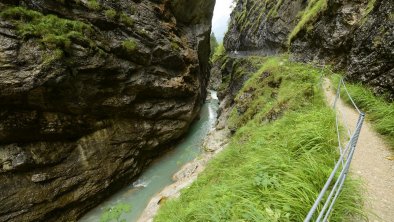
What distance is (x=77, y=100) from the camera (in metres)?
12.6

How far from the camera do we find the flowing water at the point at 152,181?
12.8 metres

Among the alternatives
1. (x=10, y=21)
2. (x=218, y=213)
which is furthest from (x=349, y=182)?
(x=10, y=21)

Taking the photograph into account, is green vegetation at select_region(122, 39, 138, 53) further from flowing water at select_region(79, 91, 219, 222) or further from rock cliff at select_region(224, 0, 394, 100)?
rock cliff at select_region(224, 0, 394, 100)

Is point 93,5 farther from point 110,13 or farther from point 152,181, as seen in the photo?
point 152,181

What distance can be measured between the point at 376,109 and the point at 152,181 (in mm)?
12930

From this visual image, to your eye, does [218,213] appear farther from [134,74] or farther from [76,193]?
[134,74]

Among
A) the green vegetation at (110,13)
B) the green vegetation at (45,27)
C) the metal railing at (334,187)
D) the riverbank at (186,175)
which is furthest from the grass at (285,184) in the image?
the green vegetation at (110,13)

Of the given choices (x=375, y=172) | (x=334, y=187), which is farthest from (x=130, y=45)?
(x=334, y=187)

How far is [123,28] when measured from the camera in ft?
49.4

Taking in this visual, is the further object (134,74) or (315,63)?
(134,74)

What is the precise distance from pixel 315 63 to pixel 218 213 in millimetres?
13304

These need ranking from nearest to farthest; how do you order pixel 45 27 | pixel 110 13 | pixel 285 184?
pixel 285 184
pixel 45 27
pixel 110 13

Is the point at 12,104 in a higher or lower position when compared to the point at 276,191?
lower

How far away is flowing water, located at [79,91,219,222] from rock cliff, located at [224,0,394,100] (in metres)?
11.3
